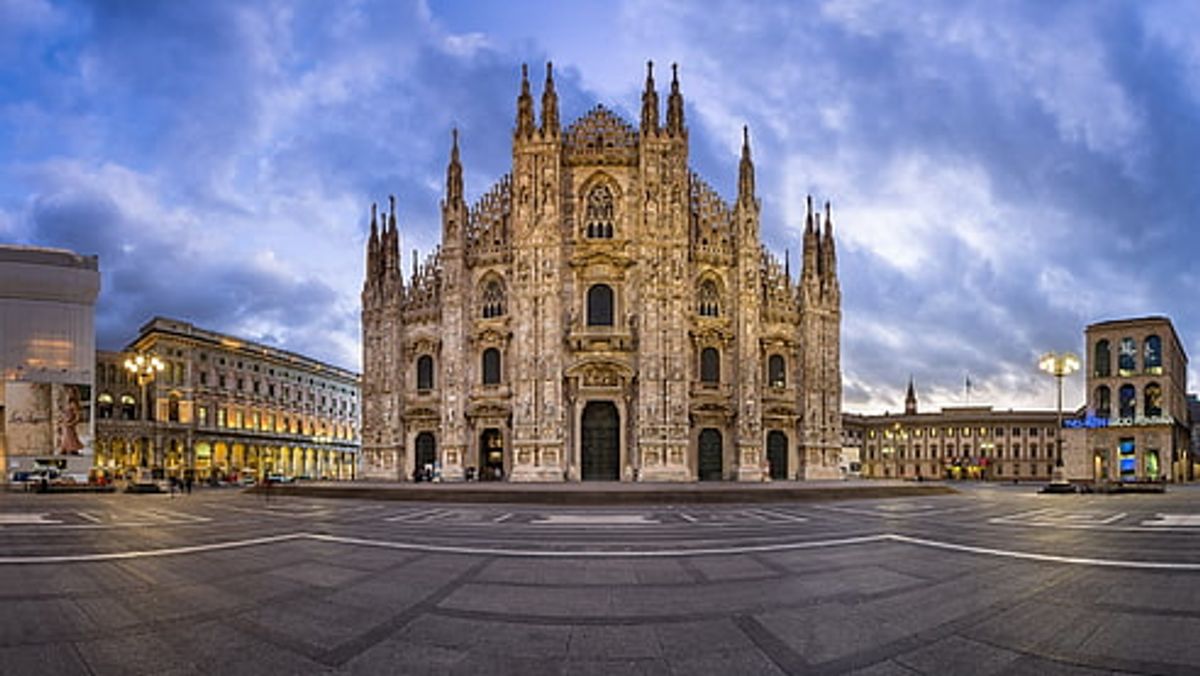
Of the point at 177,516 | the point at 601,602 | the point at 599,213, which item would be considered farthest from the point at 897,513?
the point at 599,213

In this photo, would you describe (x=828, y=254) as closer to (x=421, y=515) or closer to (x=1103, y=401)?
(x=421, y=515)

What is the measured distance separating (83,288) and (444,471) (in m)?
47.0

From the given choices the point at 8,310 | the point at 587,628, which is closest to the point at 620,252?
the point at 587,628

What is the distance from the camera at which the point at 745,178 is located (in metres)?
44.1

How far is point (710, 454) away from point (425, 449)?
64.0 feet

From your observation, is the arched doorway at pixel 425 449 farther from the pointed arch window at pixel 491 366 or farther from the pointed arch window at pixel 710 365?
the pointed arch window at pixel 710 365

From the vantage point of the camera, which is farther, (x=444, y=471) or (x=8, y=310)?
(x=8, y=310)

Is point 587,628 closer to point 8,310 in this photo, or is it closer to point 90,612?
point 90,612

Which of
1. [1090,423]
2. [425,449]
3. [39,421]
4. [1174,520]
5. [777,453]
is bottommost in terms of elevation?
[1090,423]

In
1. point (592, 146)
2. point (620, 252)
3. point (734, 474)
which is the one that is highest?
→ point (592, 146)

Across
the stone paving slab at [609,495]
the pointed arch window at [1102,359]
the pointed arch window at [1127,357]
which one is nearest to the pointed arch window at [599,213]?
the stone paving slab at [609,495]

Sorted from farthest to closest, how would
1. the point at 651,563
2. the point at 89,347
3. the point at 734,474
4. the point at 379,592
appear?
the point at 89,347 < the point at 734,474 < the point at 651,563 < the point at 379,592

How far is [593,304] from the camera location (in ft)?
139

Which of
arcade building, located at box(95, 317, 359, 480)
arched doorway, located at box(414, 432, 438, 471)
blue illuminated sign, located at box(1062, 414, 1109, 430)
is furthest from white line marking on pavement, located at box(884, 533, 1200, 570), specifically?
blue illuminated sign, located at box(1062, 414, 1109, 430)
